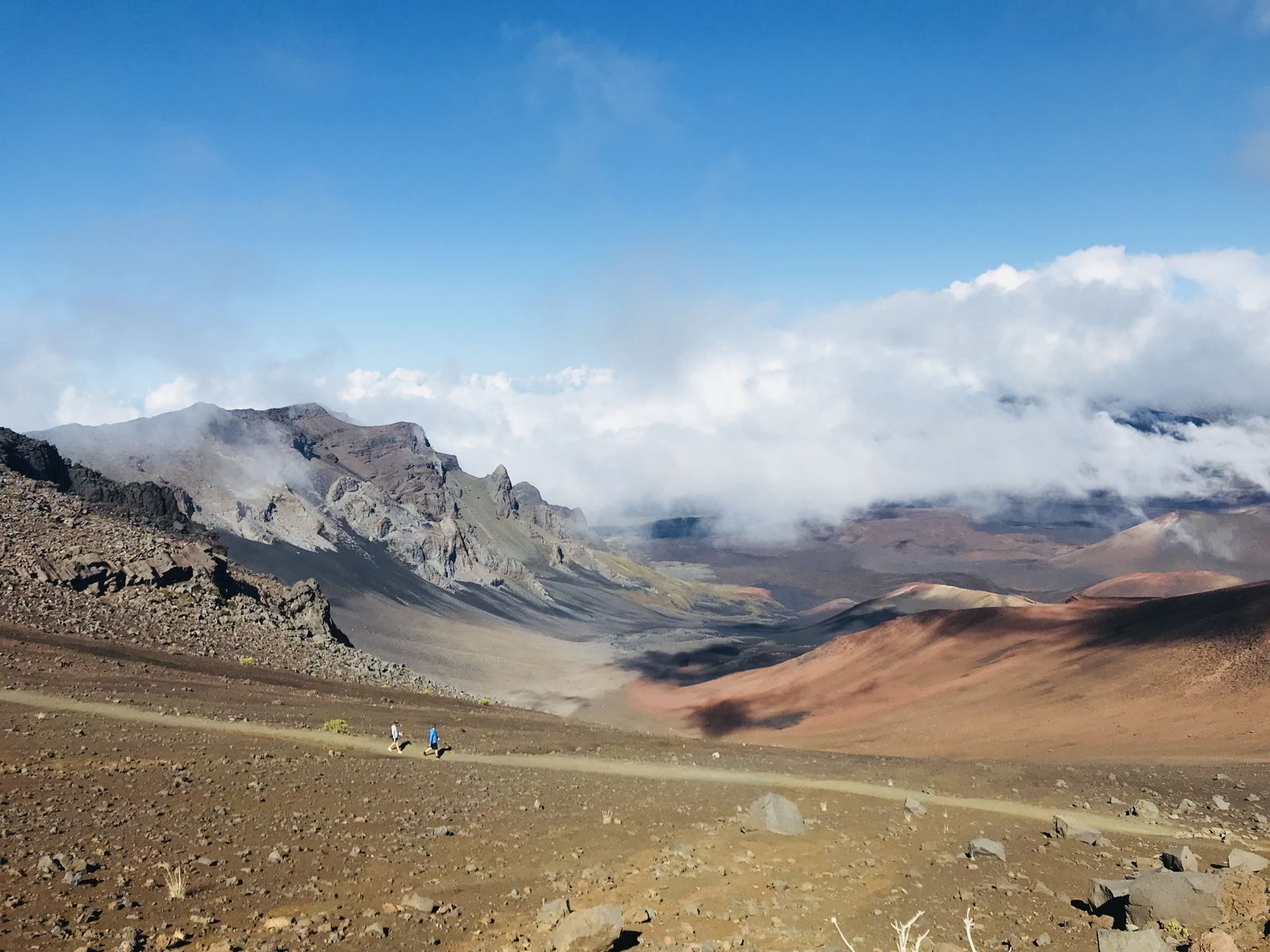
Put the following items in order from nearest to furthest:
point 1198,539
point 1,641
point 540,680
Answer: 1. point 1,641
2. point 540,680
3. point 1198,539

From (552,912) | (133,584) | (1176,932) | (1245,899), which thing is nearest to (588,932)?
(552,912)

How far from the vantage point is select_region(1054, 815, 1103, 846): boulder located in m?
17.1

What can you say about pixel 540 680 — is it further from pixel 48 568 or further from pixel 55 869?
pixel 55 869

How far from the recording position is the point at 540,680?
86625 mm

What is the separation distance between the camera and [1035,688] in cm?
4344

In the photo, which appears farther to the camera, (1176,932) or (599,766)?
(599,766)

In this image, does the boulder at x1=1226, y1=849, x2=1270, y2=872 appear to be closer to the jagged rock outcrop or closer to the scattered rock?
the scattered rock

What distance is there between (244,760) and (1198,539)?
685 feet

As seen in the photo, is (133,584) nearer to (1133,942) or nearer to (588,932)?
(588,932)

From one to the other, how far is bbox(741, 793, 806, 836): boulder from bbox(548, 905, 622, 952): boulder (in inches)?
305

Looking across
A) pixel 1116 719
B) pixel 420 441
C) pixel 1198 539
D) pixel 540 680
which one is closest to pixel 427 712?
pixel 1116 719

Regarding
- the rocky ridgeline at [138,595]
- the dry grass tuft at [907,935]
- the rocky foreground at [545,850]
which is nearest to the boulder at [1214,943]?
the rocky foreground at [545,850]

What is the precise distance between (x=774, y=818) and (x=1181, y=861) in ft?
23.5

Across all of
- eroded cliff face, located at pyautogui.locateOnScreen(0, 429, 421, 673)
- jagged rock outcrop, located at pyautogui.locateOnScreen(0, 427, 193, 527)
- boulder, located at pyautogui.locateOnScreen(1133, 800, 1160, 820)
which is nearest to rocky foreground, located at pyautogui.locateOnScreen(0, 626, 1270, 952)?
boulder, located at pyautogui.locateOnScreen(1133, 800, 1160, 820)
